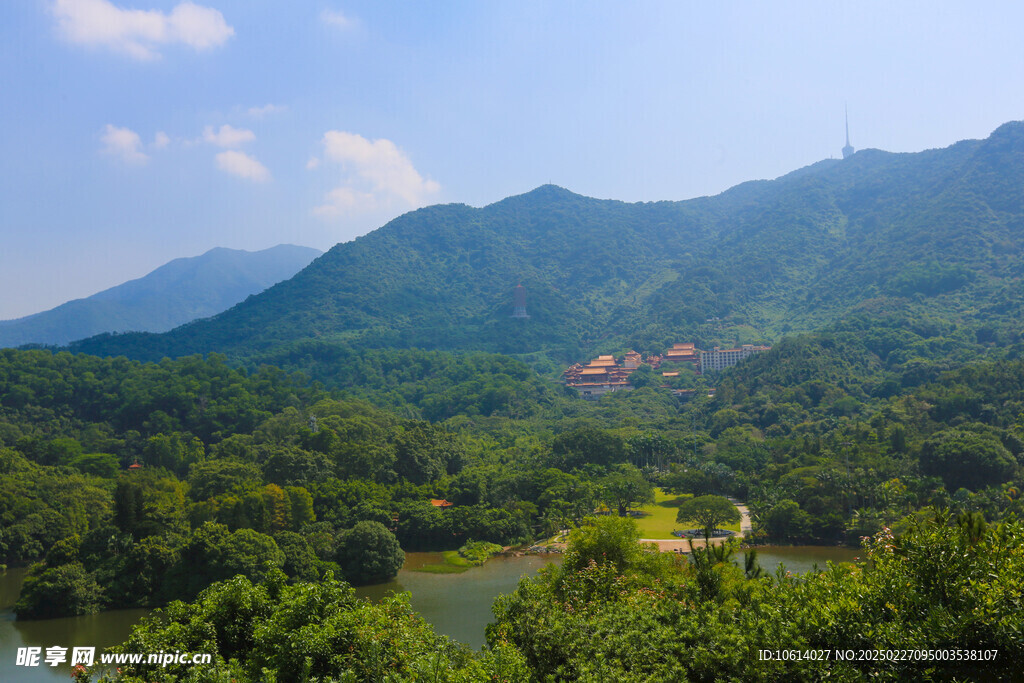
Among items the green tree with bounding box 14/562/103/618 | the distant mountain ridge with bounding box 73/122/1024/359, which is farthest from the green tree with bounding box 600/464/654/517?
the distant mountain ridge with bounding box 73/122/1024/359

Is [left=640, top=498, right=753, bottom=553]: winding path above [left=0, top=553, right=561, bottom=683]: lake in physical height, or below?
below

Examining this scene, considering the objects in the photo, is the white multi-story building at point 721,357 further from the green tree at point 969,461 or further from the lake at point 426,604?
the lake at point 426,604

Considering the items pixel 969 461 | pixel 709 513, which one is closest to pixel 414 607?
pixel 709 513

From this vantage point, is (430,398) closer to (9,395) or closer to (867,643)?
(9,395)

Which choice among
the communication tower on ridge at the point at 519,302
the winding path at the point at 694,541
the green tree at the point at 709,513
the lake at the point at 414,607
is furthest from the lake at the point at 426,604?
the communication tower on ridge at the point at 519,302

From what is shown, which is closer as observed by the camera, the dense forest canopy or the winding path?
the dense forest canopy

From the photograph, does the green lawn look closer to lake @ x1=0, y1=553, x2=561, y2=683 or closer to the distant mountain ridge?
lake @ x1=0, y1=553, x2=561, y2=683

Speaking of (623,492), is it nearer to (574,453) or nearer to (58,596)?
(574,453)
